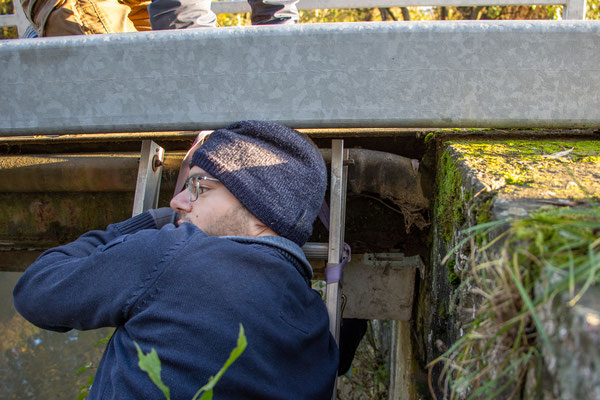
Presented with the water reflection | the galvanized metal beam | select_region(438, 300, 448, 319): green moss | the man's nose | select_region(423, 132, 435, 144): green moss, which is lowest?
the water reflection

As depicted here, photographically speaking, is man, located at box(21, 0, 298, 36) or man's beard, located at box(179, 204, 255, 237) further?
man, located at box(21, 0, 298, 36)

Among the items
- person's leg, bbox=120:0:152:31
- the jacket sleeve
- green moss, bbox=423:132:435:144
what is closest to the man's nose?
the jacket sleeve

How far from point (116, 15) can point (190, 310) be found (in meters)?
2.54

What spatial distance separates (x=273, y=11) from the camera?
2979mm

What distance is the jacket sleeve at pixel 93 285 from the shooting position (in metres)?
1.53

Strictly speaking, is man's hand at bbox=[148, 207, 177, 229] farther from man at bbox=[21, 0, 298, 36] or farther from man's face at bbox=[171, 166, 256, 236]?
man at bbox=[21, 0, 298, 36]

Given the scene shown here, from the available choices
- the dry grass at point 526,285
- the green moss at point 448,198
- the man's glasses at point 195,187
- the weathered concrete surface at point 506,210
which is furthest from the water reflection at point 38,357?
the dry grass at point 526,285

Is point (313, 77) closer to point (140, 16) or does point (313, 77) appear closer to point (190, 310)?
point (190, 310)

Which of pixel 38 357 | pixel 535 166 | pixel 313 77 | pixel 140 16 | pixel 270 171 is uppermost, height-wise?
pixel 140 16

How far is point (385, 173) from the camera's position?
227 cm

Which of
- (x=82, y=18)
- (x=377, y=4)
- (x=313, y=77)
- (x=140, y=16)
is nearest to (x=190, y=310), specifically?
(x=313, y=77)

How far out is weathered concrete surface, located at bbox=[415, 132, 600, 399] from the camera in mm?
757

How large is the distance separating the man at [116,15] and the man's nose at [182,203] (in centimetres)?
129

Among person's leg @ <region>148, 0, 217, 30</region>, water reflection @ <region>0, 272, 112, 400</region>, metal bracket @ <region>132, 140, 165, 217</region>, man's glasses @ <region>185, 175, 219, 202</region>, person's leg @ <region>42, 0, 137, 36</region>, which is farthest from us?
water reflection @ <region>0, 272, 112, 400</region>
